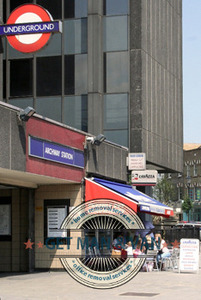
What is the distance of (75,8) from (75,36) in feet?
4.94

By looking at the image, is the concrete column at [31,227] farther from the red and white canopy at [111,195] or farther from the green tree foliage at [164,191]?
the green tree foliage at [164,191]

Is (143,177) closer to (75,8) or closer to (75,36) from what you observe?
(75,36)

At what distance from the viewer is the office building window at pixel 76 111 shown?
38438mm

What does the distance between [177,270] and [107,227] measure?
2.82 metres

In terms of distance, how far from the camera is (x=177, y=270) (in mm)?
25281

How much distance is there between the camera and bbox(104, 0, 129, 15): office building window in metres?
38.9

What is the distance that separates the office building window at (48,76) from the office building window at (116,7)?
142 inches

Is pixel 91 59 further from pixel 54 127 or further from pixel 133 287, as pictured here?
pixel 133 287

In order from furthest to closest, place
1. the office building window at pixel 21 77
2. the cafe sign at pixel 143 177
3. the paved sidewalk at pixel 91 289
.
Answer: the office building window at pixel 21 77, the cafe sign at pixel 143 177, the paved sidewalk at pixel 91 289

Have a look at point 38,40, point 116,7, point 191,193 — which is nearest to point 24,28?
point 38,40

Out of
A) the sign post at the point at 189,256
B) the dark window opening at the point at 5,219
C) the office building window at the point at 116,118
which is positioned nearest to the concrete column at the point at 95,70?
the office building window at the point at 116,118

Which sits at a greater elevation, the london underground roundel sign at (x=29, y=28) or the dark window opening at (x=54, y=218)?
the london underground roundel sign at (x=29, y=28)

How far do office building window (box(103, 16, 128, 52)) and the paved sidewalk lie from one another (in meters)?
18.8
